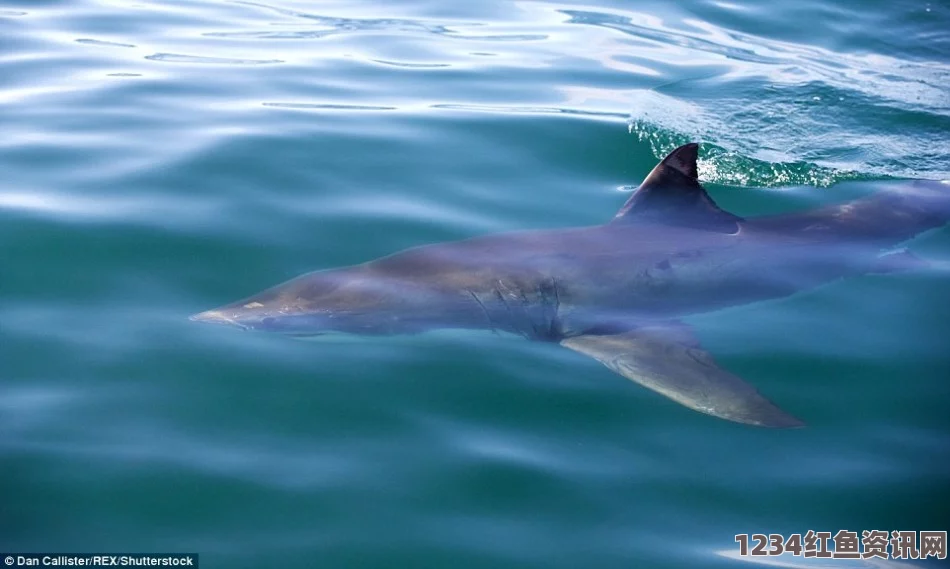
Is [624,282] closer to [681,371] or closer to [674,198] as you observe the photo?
[674,198]

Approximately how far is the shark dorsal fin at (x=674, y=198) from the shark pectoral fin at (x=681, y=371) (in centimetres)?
104

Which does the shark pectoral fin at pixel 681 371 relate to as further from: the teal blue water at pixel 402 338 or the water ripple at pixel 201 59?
the water ripple at pixel 201 59

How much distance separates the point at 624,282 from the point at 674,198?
92 cm

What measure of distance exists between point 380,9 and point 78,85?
5.31 m

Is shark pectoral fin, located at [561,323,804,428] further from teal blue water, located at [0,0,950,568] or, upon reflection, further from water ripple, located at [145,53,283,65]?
water ripple, located at [145,53,283,65]

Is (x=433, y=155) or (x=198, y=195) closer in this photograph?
(x=198, y=195)

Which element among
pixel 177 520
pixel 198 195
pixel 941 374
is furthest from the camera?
pixel 198 195

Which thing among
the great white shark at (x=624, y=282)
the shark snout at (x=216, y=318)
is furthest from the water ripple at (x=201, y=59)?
the shark snout at (x=216, y=318)

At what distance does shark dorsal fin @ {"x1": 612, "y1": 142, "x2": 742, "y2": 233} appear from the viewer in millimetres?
7109

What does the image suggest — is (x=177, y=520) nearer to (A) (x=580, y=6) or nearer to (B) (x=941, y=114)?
(B) (x=941, y=114)

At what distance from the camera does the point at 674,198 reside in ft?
23.4

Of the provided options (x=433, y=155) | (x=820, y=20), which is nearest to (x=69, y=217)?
(x=433, y=155)

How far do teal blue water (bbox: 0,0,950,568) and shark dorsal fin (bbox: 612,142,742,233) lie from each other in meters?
0.62

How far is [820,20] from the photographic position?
1505 cm
